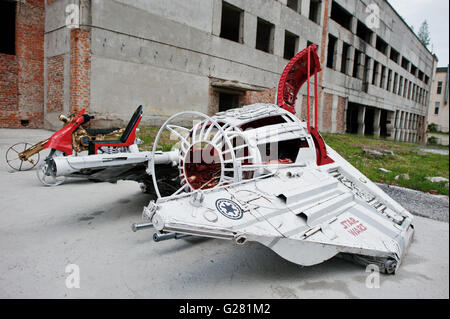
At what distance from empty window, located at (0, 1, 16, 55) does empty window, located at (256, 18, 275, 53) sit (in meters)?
10.1

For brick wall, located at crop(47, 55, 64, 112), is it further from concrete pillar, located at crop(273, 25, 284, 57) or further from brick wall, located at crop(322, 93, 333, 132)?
brick wall, located at crop(322, 93, 333, 132)

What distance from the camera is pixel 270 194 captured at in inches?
105

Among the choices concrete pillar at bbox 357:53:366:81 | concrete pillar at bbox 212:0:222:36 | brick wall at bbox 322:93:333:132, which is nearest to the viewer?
concrete pillar at bbox 212:0:222:36

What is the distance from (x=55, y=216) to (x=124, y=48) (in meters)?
7.52

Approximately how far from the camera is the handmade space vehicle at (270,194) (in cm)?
228

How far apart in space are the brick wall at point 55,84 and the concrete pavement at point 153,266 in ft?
22.8

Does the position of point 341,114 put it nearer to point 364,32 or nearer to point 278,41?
point 364,32

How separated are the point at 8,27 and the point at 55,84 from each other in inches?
112

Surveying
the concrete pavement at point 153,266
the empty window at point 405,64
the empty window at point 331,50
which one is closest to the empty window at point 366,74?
the empty window at point 331,50

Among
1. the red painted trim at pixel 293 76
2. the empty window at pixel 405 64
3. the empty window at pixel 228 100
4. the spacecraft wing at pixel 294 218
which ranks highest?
the empty window at pixel 405 64

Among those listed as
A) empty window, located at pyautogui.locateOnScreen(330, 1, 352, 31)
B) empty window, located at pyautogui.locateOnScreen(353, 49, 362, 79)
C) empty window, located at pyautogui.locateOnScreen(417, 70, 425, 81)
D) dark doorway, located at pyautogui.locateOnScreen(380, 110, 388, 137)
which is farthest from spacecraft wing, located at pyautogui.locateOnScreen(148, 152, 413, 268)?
empty window, located at pyautogui.locateOnScreen(417, 70, 425, 81)

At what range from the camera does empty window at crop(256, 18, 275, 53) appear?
15.3m

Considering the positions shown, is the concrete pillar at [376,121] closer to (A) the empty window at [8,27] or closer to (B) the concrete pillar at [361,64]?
(B) the concrete pillar at [361,64]

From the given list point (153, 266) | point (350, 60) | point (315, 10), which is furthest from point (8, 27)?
point (350, 60)
